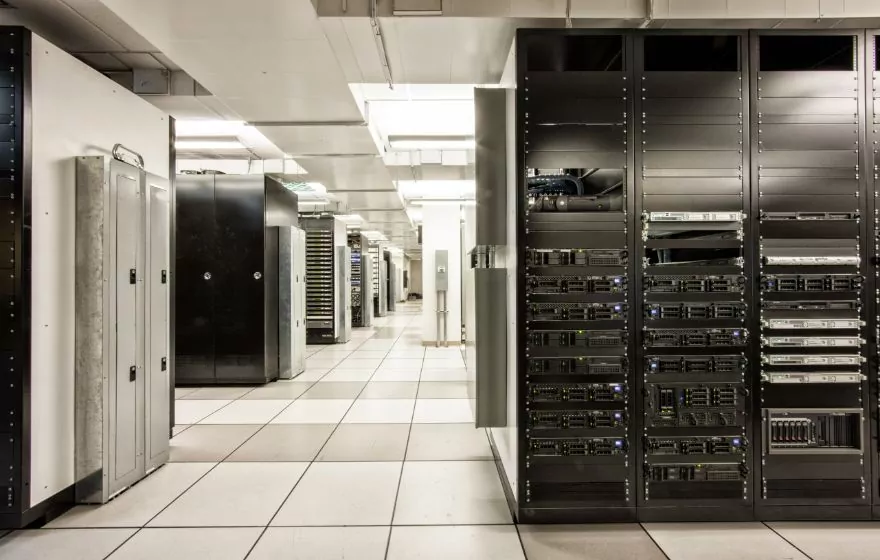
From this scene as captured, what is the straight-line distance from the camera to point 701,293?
8.84 ft

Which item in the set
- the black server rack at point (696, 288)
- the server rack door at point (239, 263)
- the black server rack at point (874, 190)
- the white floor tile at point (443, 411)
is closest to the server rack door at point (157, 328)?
the white floor tile at point (443, 411)

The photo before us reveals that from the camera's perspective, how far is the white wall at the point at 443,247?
938cm

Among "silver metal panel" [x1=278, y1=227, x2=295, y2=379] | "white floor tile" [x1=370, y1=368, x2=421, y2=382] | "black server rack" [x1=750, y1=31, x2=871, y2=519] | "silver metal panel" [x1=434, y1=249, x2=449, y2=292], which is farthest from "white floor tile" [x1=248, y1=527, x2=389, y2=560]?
"silver metal panel" [x1=434, y1=249, x2=449, y2=292]

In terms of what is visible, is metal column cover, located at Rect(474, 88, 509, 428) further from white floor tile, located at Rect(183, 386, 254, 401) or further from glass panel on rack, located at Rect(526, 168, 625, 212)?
white floor tile, located at Rect(183, 386, 254, 401)

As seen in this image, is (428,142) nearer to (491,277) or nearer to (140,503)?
(491,277)

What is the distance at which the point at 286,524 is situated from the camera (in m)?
2.63

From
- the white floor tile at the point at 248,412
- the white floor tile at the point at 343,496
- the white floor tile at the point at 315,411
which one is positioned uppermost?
the white floor tile at the point at 315,411

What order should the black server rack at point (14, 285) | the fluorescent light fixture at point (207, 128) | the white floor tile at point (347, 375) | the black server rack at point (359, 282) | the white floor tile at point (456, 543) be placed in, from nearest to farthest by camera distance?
the white floor tile at point (456, 543)
the black server rack at point (14, 285)
the fluorescent light fixture at point (207, 128)
the white floor tile at point (347, 375)
the black server rack at point (359, 282)

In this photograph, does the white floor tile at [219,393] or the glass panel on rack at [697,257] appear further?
the white floor tile at [219,393]

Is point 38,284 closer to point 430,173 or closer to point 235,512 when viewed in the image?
point 235,512

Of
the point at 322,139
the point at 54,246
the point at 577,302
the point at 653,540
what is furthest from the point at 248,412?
the point at 653,540

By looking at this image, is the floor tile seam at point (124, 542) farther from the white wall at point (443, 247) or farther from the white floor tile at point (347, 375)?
the white wall at point (443, 247)

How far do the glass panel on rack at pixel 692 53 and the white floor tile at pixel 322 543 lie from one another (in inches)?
123

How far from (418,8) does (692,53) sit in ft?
5.75
